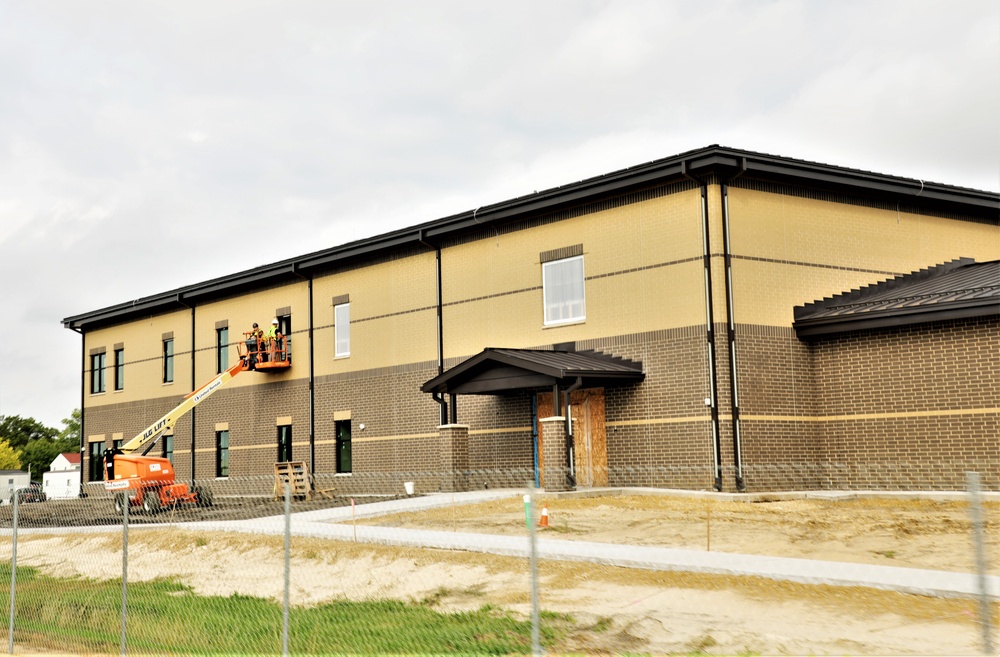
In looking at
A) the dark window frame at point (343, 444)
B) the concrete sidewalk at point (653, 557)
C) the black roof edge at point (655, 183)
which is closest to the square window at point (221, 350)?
the black roof edge at point (655, 183)

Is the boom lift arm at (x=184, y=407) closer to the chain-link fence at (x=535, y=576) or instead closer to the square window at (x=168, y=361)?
the square window at (x=168, y=361)

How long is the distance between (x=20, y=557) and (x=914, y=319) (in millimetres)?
19130

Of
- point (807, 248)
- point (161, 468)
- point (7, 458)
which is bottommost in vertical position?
point (7, 458)

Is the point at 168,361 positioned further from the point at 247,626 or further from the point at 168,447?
the point at 247,626

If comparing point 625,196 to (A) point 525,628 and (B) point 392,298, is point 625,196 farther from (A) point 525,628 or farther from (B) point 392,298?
(A) point 525,628

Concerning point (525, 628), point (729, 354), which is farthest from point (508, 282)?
point (525, 628)

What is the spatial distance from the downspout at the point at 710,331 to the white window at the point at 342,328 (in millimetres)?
13719

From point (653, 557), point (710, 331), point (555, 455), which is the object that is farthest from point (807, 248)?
point (653, 557)

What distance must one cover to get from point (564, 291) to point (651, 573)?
14678 millimetres

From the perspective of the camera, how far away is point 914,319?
73.5 feet

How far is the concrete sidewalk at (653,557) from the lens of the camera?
1135 centimetres

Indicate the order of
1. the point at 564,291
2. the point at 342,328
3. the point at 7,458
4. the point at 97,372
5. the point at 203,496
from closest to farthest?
the point at 564,291 < the point at 203,496 < the point at 342,328 < the point at 97,372 < the point at 7,458

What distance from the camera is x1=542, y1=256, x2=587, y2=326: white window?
26.7m

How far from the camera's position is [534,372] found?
→ 24.6 m
